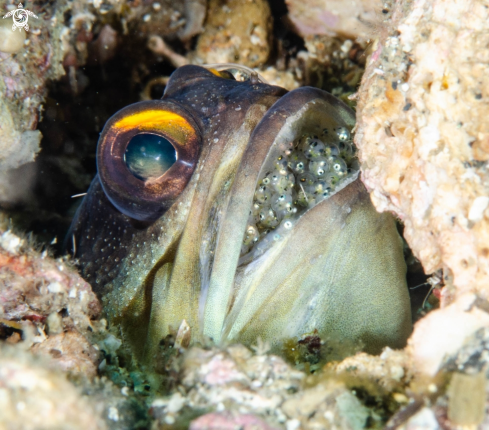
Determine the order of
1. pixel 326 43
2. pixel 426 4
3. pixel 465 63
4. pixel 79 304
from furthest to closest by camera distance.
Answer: pixel 326 43 < pixel 79 304 < pixel 426 4 < pixel 465 63

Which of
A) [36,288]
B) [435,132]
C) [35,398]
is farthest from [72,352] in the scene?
[435,132]

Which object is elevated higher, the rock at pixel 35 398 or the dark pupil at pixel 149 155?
the dark pupil at pixel 149 155

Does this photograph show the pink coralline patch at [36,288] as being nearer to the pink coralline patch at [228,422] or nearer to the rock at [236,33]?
the pink coralline patch at [228,422]

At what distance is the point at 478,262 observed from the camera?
1603 mm

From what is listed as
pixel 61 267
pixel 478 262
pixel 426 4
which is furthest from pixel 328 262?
pixel 61 267

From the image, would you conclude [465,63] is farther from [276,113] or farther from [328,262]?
[328,262]

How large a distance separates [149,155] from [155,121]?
0.21 m

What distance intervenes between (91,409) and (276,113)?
1698 millimetres

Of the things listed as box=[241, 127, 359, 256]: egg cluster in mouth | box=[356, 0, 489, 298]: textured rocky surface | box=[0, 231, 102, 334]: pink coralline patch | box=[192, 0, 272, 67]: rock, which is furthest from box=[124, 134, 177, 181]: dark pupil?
box=[192, 0, 272, 67]: rock

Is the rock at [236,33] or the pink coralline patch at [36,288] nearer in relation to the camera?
the pink coralline patch at [36,288]

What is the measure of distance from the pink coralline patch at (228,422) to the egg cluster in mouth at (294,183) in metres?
1.15

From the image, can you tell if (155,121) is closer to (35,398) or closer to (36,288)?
(36,288)

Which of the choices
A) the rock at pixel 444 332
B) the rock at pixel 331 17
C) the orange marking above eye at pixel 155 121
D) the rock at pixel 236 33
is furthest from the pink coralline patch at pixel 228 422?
the rock at pixel 236 33

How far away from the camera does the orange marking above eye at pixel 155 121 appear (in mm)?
2549
